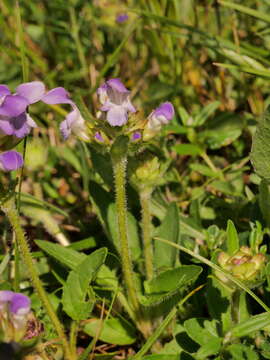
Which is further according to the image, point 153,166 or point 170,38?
point 170,38

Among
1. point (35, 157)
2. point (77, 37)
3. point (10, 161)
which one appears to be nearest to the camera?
point (10, 161)

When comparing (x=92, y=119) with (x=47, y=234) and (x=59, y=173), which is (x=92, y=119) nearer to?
(x=47, y=234)

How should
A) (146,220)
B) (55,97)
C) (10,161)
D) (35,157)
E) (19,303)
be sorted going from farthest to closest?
Answer: (35,157), (146,220), (55,97), (10,161), (19,303)

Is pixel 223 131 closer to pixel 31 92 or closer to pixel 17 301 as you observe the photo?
pixel 31 92

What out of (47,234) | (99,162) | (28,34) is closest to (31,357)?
(99,162)

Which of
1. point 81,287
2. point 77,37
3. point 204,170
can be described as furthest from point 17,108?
point 77,37

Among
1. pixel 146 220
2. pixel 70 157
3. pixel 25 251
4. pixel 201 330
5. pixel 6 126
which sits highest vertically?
pixel 6 126
